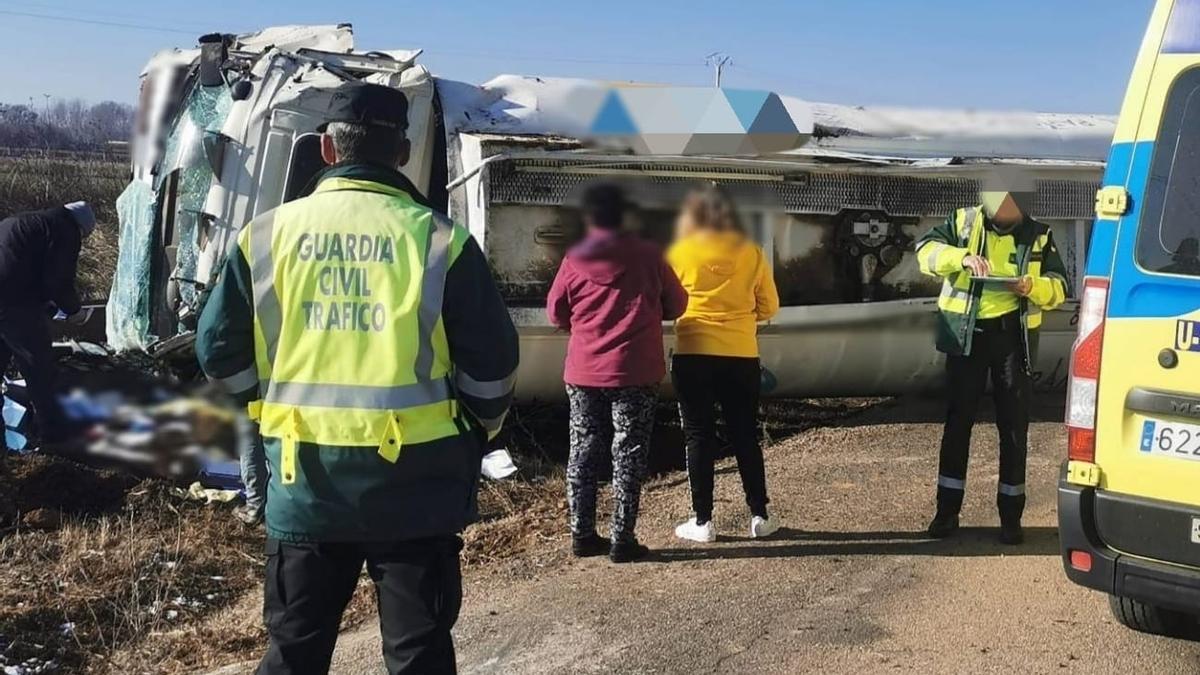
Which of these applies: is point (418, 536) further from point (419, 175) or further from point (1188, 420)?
point (419, 175)

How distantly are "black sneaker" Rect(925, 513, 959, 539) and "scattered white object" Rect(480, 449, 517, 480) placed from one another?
2528 mm

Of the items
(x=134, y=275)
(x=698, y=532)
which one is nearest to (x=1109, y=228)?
(x=698, y=532)

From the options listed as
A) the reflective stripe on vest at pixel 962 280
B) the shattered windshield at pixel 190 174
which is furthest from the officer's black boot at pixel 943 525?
the shattered windshield at pixel 190 174

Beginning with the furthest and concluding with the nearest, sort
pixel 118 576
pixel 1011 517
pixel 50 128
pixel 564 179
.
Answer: pixel 50 128
pixel 564 179
pixel 118 576
pixel 1011 517

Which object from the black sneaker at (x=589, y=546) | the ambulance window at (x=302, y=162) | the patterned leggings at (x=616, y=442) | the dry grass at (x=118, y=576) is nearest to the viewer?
the dry grass at (x=118, y=576)

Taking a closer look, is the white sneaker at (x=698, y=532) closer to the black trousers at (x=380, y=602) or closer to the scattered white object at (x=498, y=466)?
the scattered white object at (x=498, y=466)

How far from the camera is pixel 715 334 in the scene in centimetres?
491

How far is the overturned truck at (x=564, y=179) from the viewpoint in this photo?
6.60 meters

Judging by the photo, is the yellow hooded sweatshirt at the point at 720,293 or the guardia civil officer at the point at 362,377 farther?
the yellow hooded sweatshirt at the point at 720,293

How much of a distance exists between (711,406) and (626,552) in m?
0.74

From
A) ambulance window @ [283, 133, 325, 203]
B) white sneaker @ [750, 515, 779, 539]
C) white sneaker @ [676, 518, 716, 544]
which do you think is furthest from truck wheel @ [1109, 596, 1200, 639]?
ambulance window @ [283, 133, 325, 203]

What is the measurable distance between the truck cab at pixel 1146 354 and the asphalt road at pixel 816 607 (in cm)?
65

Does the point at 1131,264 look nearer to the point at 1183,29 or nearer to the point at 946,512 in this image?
the point at 1183,29

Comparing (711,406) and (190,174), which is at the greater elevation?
(190,174)
